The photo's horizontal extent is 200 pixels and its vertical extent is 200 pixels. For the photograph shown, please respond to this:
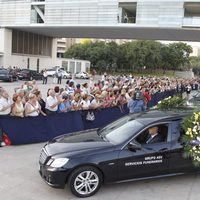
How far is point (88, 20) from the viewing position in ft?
165

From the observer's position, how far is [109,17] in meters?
48.9

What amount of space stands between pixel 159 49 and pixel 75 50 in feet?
76.5

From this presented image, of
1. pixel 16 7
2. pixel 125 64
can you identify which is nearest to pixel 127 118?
pixel 16 7

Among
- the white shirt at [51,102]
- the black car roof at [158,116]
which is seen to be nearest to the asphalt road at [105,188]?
the black car roof at [158,116]

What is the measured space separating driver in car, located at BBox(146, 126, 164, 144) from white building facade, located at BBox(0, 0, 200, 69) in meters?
40.2

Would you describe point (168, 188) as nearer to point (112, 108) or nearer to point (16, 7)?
point (112, 108)

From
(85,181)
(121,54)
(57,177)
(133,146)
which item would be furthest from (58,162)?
(121,54)

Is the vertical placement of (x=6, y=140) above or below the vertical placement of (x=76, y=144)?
below

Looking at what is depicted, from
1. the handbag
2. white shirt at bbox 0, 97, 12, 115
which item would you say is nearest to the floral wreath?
white shirt at bbox 0, 97, 12, 115

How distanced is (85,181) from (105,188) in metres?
0.65

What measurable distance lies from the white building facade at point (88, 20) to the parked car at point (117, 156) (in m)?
40.1

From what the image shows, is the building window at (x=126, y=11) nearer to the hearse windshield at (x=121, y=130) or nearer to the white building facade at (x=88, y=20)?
the white building facade at (x=88, y=20)

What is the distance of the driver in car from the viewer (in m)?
6.63

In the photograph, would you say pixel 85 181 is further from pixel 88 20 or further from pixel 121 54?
pixel 121 54
